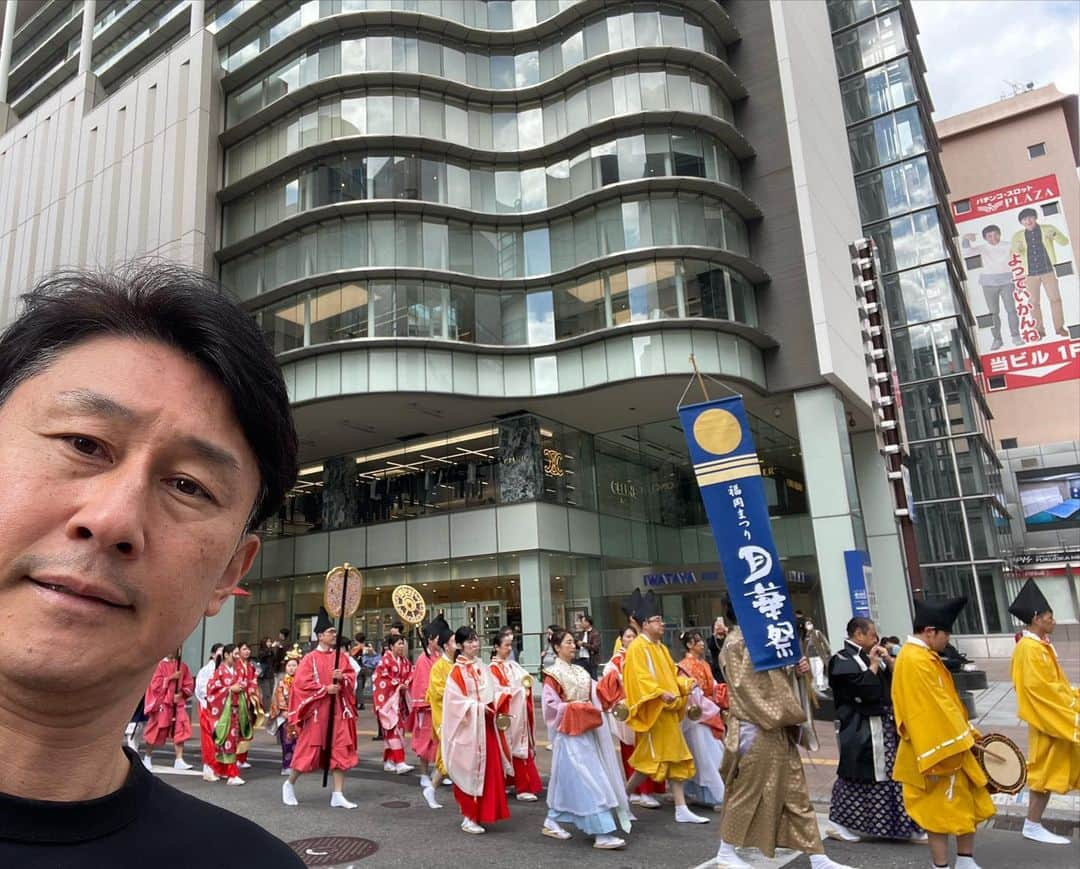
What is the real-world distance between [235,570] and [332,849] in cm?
704

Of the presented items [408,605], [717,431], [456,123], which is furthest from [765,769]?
[456,123]

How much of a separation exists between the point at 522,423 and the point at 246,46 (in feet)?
54.0

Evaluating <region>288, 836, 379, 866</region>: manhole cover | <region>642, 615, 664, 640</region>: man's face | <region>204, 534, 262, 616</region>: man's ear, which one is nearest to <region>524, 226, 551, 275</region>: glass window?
<region>642, 615, 664, 640</region>: man's face

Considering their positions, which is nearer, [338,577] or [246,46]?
[338,577]

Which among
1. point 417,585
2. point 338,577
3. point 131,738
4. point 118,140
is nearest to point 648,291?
point 417,585

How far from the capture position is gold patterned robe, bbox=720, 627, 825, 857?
6.16 meters

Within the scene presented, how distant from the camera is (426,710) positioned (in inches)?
430

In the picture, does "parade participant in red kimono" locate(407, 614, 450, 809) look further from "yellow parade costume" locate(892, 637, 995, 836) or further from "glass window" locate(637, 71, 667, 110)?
"glass window" locate(637, 71, 667, 110)

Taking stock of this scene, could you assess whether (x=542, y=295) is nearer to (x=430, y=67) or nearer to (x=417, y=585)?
(x=430, y=67)

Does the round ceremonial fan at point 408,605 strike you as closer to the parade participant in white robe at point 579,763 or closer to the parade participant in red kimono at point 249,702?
the parade participant in red kimono at point 249,702

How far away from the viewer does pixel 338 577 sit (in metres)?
9.70

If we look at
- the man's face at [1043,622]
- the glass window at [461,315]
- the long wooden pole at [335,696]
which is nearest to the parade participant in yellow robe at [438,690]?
the long wooden pole at [335,696]

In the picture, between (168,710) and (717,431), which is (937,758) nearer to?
(717,431)

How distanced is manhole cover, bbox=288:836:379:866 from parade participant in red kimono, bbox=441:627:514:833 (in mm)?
1047
